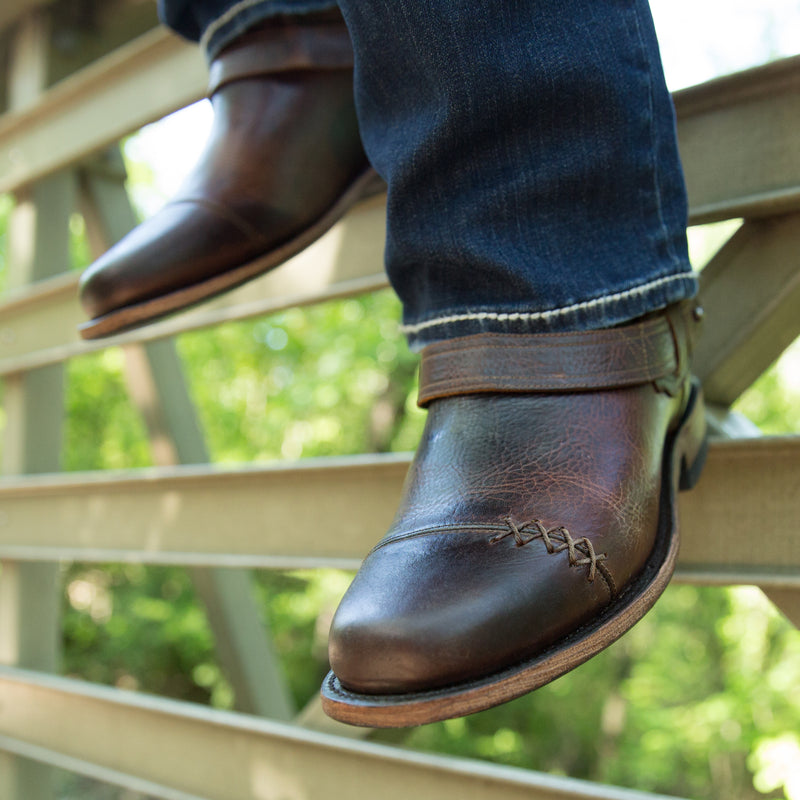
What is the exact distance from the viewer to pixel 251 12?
0.65 metres

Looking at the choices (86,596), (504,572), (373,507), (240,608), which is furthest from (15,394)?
(86,596)

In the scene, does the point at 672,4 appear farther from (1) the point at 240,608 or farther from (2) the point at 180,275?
(2) the point at 180,275

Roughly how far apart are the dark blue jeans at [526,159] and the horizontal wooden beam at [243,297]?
1.37 ft

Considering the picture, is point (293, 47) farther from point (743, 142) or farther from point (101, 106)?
point (101, 106)

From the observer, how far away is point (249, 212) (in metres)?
0.65

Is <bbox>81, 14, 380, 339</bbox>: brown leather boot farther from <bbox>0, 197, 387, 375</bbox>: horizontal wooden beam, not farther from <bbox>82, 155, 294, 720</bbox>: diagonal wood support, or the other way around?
<bbox>82, 155, 294, 720</bbox>: diagonal wood support

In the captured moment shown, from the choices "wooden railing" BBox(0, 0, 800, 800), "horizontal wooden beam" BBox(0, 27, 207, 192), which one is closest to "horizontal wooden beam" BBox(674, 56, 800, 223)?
"wooden railing" BBox(0, 0, 800, 800)

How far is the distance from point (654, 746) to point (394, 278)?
19.3ft

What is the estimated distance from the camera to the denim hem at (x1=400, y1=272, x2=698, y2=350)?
42 cm

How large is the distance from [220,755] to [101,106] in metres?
1.02

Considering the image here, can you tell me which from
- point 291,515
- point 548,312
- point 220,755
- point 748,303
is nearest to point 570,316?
point 548,312

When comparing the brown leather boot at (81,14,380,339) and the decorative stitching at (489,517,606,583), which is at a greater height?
the brown leather boot at (81,14,380,339)

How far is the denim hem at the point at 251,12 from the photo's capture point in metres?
0.65

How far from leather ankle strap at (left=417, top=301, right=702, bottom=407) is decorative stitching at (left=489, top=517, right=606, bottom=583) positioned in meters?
0.08
